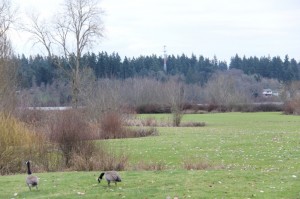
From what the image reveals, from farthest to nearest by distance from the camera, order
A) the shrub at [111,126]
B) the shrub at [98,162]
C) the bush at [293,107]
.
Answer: the bush at [293,107] < the shrub at [111,126] < the shrub at [98,162]

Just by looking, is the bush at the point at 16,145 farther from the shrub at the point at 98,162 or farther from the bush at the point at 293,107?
the bush at the point at 293,107

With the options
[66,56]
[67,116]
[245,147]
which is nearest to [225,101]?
[66,56]

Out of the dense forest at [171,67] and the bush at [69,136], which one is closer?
the bush at [69,136]

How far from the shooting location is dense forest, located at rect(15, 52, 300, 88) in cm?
11832

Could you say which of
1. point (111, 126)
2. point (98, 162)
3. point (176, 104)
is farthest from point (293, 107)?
point (98, 162)

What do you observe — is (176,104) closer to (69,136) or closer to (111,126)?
(111,126)

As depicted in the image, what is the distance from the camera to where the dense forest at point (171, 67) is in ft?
388

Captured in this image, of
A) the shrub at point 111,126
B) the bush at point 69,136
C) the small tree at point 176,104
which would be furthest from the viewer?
the small tree at point 176,104

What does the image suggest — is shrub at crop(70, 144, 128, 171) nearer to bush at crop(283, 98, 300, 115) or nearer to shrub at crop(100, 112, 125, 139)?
shrub at crop(100, 112, 125, 139)

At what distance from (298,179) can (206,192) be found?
3734 mm

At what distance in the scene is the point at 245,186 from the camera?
14000 millimetres

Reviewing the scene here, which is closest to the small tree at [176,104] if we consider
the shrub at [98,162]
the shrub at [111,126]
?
the shrub at [111,126]

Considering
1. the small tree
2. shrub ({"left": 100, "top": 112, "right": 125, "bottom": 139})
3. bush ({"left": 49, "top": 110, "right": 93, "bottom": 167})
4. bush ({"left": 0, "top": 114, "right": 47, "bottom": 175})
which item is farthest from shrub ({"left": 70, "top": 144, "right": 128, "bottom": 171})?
the small tree

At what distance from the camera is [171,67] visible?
17050 centimetres
